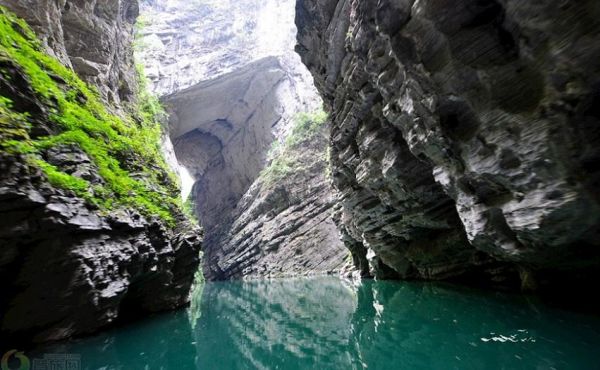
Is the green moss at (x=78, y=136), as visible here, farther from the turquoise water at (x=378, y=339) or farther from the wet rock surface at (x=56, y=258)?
the turquoise water at (x=378, y=339)

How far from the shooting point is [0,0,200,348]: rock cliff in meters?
7.24

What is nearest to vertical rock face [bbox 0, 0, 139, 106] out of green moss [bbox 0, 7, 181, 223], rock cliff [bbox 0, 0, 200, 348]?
rock cliff [bbox 0, 0, 200, 348]

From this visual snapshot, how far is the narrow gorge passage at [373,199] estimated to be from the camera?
19.8ft

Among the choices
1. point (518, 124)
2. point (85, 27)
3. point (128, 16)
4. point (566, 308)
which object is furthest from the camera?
point (128, 16)

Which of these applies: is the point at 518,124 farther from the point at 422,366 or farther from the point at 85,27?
the point at 85,27

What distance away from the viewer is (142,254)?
10.7 metres

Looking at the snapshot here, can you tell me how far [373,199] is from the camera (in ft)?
54.6

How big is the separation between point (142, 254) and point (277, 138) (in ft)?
115

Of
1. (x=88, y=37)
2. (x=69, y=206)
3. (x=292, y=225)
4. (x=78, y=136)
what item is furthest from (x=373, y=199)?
(x=292, y=225)

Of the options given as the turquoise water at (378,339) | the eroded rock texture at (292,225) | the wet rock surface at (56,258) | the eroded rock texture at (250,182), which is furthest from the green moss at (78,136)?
the eroded rock texture at (250,182)

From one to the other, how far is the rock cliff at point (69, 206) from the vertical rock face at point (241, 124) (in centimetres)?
2171

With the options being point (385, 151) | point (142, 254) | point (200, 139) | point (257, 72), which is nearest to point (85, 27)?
point (142, 254)

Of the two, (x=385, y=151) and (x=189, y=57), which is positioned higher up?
(x=189, y=57)

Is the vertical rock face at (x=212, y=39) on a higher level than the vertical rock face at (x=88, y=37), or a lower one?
higher
